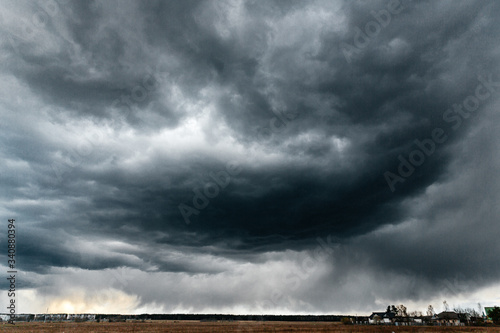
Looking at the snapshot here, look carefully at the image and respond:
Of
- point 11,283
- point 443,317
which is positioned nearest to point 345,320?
point 443,317

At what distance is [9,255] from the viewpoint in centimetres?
5875

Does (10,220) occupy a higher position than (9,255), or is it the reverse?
(10,220)

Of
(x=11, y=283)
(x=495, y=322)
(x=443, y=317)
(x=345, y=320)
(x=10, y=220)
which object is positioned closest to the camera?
(x=10, y=220)

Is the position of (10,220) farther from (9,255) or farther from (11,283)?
(11,283)

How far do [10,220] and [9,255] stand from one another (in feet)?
22.2

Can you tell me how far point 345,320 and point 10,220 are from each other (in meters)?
174

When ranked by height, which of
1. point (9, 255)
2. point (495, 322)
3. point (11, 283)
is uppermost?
point (9, 255)

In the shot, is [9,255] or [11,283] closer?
[9,255]

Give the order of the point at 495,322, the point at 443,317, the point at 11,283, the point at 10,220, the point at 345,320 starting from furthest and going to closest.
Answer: the point at 443,317 → the point at 345,320 → the point at 495,322 → the point at 11,283 → the point at 10,220

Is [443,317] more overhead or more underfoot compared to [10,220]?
more underfoot

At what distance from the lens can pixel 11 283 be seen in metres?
65.6

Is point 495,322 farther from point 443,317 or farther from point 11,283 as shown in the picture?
point 11,283

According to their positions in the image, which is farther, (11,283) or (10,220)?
(11,283)

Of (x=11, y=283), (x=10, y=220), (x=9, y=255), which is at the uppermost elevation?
(x=10, y=220)
